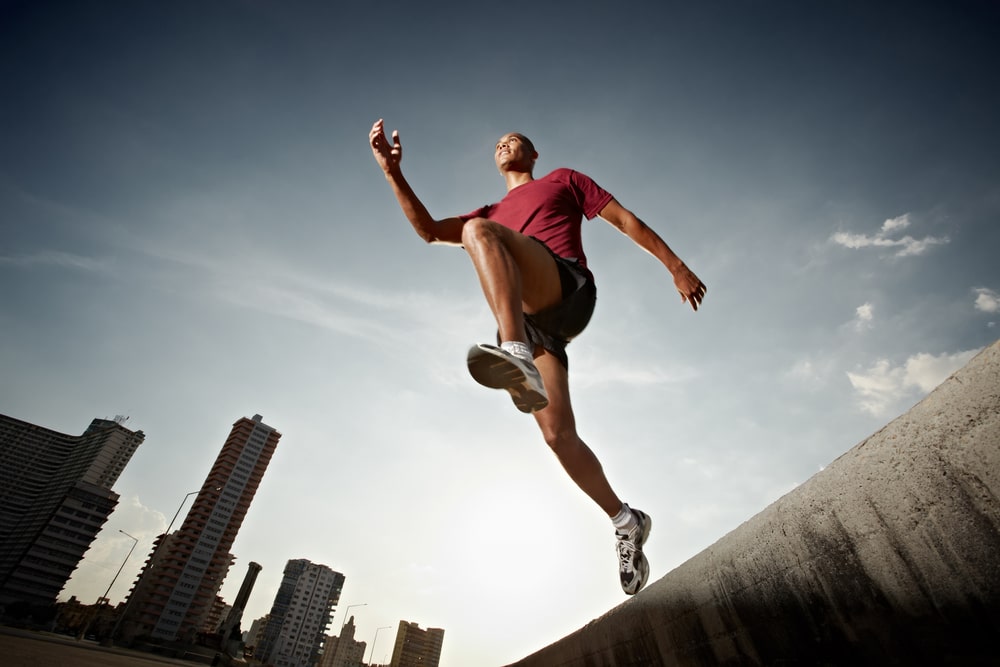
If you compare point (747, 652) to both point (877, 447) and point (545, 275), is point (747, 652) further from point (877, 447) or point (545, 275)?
point (545, 275)

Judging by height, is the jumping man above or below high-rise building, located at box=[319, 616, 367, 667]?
A: below

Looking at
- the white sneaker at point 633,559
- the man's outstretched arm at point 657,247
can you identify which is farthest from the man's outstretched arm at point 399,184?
the white sneaker at point 633,559

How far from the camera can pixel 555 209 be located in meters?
2.85

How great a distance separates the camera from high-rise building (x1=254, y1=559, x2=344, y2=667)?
301 ft

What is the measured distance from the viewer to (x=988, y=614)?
0.93 meters

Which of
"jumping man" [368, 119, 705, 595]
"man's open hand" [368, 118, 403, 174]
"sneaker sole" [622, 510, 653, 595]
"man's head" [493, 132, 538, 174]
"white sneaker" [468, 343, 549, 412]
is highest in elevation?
"man's head" [493, 132, 538, 174]

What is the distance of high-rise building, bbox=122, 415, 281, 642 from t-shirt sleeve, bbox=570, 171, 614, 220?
100290 millimetres

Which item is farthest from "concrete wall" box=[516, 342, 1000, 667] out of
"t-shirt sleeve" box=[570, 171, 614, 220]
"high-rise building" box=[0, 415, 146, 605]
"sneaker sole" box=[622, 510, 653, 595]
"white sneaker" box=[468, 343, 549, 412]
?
"high-rise building" box=[0, 415, 146, 605]

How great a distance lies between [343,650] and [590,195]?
508 ft

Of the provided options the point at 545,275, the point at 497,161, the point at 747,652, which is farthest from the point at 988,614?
the point at 497,161

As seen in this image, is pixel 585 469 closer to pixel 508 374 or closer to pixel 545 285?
pixel 508 374

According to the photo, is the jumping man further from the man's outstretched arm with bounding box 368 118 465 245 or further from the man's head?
the man's head

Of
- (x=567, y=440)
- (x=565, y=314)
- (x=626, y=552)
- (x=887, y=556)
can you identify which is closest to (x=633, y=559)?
(x=626, y=552)

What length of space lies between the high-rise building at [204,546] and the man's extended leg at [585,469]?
99923 mm
